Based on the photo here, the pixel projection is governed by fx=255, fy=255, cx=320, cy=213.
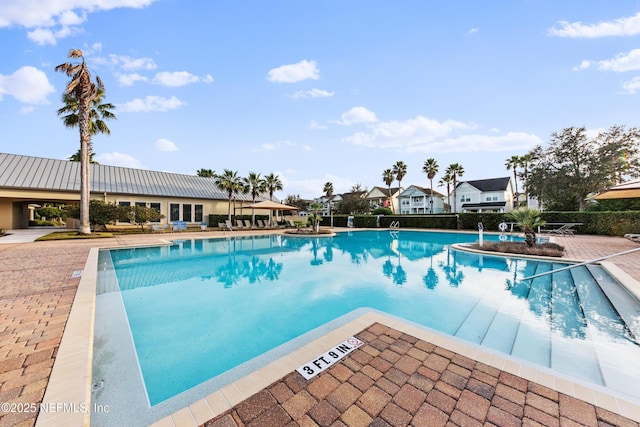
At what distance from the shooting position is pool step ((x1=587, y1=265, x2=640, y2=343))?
3646mm

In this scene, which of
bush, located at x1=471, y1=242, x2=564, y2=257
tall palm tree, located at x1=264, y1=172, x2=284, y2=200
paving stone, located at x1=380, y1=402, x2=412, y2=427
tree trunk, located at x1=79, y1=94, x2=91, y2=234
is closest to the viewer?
paving stone, located at x1=380, y1=402, x2=412, y2=427

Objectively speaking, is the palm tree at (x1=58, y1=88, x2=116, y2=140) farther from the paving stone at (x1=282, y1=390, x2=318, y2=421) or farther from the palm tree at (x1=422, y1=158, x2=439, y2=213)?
the palm tree at (x1=422, y1=158, x2=439, y2=213)

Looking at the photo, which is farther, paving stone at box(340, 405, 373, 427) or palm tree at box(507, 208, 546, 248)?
palm tree at box(507, 208, 546, 248)

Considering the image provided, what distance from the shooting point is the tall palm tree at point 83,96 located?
13.1 metres

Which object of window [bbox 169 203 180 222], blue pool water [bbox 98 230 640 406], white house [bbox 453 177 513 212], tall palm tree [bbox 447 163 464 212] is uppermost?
tall palm tree [bbox 447 163 464 212]

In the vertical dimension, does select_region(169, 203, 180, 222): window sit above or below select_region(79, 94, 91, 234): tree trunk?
below

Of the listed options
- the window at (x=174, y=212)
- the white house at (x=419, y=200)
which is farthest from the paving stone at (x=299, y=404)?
the white house at (x=419, y=200)

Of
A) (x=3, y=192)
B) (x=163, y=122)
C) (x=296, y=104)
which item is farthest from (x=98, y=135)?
(x=296, y=104)

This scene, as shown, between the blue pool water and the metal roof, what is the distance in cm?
1435

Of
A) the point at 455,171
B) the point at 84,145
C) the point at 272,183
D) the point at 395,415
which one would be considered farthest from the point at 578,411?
the point at 455,171

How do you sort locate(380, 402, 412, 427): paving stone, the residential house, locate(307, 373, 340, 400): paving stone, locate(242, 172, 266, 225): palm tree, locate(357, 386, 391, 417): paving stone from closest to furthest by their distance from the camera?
locate(380, 402, 412, 427): paving stone < locate(357, 386, 391, 417): paving stone < locate(307, 373, 340, 400): paving stone < locate(242, 172, 266, 225): palm tree < the residential house

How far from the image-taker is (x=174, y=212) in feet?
75.3

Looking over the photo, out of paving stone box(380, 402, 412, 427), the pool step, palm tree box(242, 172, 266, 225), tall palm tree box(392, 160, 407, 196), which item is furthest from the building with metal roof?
the pool step

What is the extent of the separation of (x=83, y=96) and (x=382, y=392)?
19.0 metres
